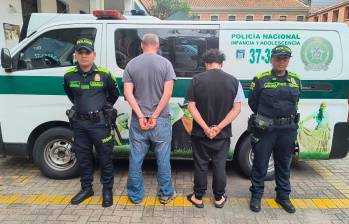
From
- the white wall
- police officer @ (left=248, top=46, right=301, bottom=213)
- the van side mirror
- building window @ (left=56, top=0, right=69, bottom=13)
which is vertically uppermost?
building window @ (left=56, top=0, right=69, bottom=13)

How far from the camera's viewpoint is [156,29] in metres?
4.12

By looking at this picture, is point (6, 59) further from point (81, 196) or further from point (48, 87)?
point (81, 196)

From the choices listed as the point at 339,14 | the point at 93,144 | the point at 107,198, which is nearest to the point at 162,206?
the point at 107,198

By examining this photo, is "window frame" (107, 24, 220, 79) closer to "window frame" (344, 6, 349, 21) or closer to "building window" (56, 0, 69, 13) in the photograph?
"building window" (56, 0, 69, 13)

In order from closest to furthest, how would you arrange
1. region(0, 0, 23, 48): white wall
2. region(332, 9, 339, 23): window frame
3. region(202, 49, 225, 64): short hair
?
region(202, 49, 225, 64): short hair, region(0, 0, 23, 48): white wall, region(332, 9, 339, 23): window frame

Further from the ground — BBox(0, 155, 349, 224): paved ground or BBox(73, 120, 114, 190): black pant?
BBox(73, 120, 114, 190): black pant

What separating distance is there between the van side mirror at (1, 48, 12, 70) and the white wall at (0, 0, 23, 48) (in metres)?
3.50

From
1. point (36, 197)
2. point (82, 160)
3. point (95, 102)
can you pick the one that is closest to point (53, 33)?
point (95, 102)

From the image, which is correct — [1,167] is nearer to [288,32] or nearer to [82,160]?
[82,160]

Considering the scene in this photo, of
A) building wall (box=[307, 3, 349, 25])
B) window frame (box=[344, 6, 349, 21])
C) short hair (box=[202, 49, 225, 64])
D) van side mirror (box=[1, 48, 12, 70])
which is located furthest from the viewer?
building wall (box=[307, 3, 349, 25])

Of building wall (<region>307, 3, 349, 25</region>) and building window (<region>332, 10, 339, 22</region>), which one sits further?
building window (<region>332, 10, 339, 22</region>)

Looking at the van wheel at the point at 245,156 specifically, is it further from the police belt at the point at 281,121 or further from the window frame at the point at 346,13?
the window frame at the point at 346,13

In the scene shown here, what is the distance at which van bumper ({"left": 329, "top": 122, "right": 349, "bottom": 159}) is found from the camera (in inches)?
165

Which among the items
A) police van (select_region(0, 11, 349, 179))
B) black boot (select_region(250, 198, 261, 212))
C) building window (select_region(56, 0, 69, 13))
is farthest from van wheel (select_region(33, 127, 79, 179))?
building window (select_region(56, 0, 69, 13))
